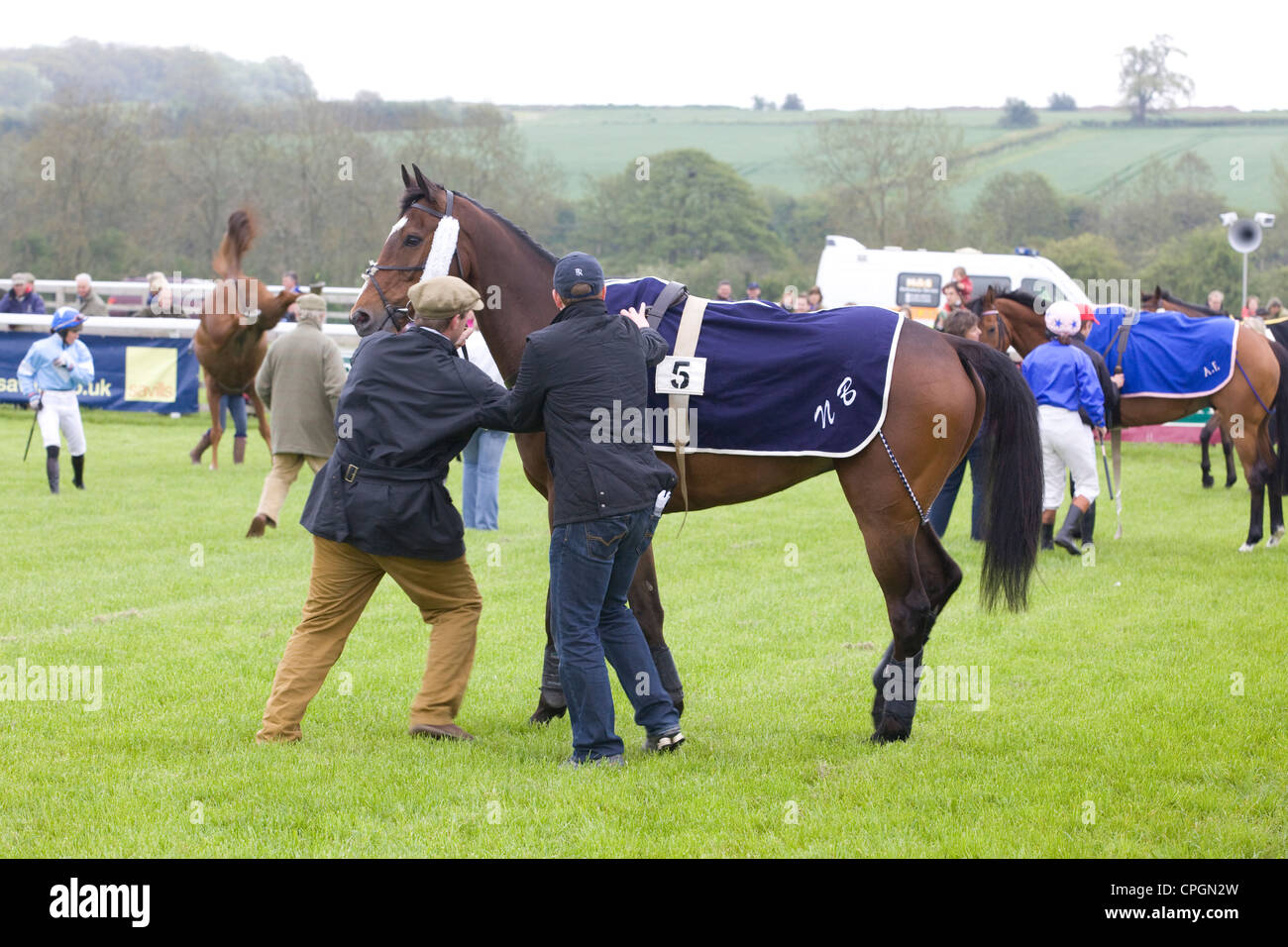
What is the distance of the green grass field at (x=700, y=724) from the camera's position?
13.9 ft

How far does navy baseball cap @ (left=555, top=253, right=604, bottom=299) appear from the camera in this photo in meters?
4.71

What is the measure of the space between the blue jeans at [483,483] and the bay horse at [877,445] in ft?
18.6

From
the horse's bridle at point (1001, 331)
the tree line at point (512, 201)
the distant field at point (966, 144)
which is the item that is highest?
the distant field at point (966, 144)

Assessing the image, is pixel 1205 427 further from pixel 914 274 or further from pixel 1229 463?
pixel 914 274

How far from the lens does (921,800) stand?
4.55 metres

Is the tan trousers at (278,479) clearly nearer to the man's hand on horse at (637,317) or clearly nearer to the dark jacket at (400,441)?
the dark jacket at (400,441)

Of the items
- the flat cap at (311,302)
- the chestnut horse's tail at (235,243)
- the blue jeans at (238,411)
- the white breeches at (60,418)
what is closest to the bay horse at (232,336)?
the chestnut horse's tail at (235,243)

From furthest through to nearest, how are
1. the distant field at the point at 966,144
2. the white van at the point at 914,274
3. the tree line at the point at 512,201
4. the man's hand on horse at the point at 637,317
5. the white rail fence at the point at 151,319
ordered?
the distant field at the point at 966,144 < the tree line at the point at 512,201 < the white van at the point at 914,274 < the white rail fence at the point at 151,319 < the man's hand on horse at the point at 637,317

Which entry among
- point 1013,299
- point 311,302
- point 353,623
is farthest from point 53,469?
point 1013,299

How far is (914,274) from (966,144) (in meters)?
43.9

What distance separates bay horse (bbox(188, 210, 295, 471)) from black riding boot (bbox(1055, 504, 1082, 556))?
8.93m

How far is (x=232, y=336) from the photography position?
1462cm

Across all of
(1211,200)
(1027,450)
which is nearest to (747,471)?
(1027,450)
